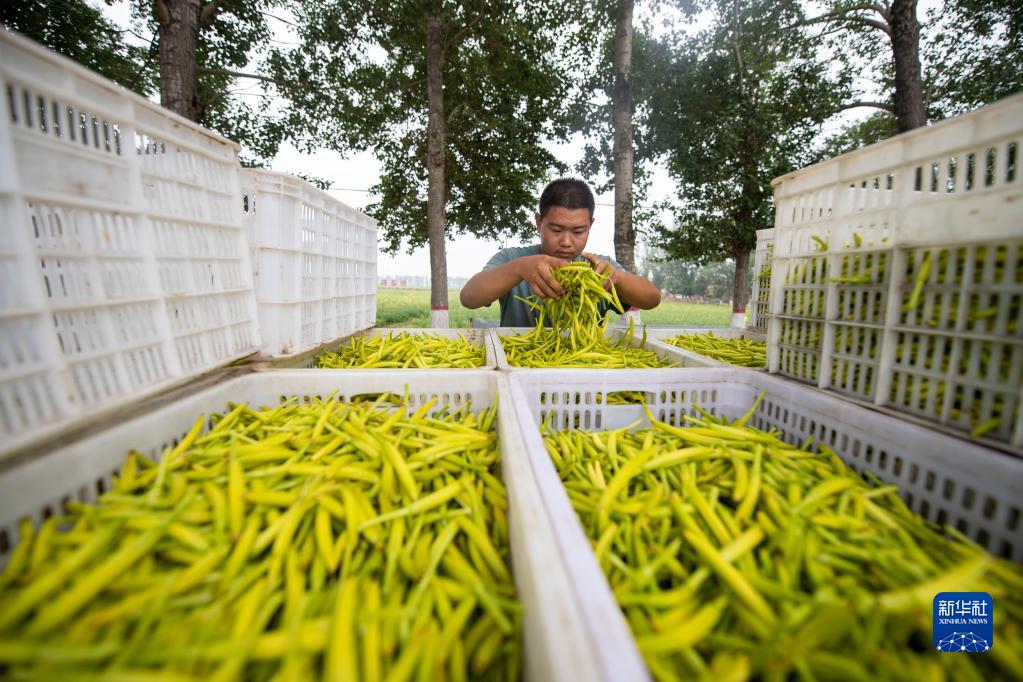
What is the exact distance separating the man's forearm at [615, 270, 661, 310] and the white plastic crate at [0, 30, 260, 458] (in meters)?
2.58

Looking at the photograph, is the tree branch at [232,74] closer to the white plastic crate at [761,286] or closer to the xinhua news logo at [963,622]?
the white plastic crate at [761,286]

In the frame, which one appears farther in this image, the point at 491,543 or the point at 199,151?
the point at 199,151

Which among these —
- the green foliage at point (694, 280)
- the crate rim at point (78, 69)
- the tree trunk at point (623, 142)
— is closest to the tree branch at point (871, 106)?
the tree trunk at point (623, 142)

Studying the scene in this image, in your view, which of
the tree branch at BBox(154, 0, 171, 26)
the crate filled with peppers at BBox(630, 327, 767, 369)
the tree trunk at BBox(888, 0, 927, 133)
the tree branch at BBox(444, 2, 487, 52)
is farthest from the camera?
the tree branch at BBox(444, 2, 487, 52)

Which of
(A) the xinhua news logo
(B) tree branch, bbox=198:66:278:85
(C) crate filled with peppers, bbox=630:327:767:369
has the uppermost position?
(B) tree branch, bbox=198:66:278:85

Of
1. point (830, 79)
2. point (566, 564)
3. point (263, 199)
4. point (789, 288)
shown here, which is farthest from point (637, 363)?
point (830, 79)

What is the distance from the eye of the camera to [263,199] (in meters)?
2.20

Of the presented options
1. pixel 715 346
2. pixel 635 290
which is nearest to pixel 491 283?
pixel 635 290

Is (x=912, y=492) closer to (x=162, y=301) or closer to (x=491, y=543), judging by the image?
(x=491, y=543)

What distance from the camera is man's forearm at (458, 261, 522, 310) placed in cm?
322

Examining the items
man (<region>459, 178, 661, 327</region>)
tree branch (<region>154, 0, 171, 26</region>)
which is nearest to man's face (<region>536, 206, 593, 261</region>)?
man (<region>459, 178, 661, 327</region>)

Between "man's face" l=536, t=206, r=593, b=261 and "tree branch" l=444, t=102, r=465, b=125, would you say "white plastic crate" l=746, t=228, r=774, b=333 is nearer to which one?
"man's face" l=536, t=206, r=593, b=261

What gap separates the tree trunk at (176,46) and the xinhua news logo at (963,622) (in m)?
7.16

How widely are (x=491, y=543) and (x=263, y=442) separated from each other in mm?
881
